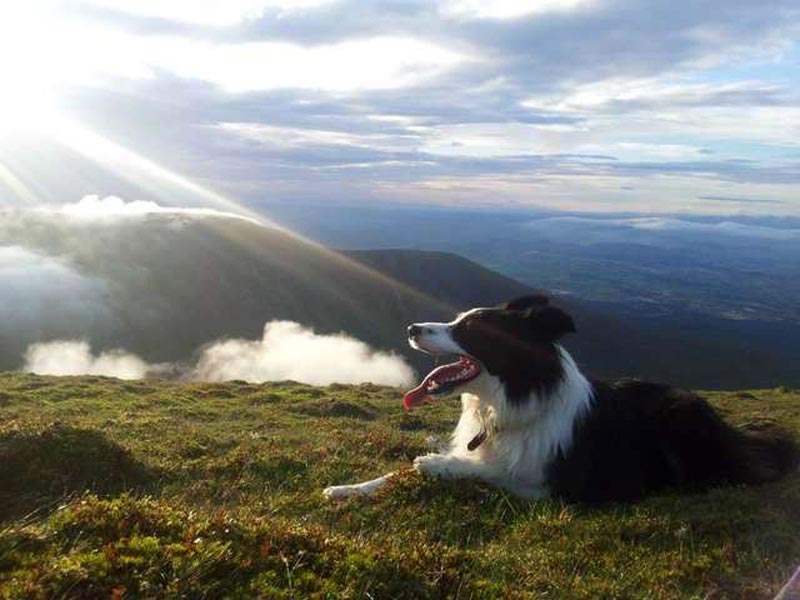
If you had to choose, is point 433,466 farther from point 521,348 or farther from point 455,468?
point 521,348

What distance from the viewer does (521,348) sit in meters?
10.1

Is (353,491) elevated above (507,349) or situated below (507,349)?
below

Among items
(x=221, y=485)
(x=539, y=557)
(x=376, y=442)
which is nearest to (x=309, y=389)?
(x=376, y=442)

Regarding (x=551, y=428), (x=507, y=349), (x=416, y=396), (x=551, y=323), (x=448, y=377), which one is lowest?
(x=551, y=428)

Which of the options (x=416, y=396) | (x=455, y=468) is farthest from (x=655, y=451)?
(x=416, y=396)

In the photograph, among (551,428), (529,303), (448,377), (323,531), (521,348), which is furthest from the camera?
(529,303)

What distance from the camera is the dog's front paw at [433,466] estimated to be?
32.5 feet

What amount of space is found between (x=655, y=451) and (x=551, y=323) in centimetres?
253

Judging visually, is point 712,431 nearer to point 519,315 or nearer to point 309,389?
point 519,315

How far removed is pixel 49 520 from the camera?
5520mm

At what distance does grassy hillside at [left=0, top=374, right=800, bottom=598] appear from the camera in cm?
486

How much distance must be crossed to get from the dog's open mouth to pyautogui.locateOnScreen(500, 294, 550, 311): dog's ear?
1139 millimetres

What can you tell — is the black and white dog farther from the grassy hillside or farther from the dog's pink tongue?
the grassy hillside

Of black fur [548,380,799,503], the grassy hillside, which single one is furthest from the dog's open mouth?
black fur [548,380,799,503]
